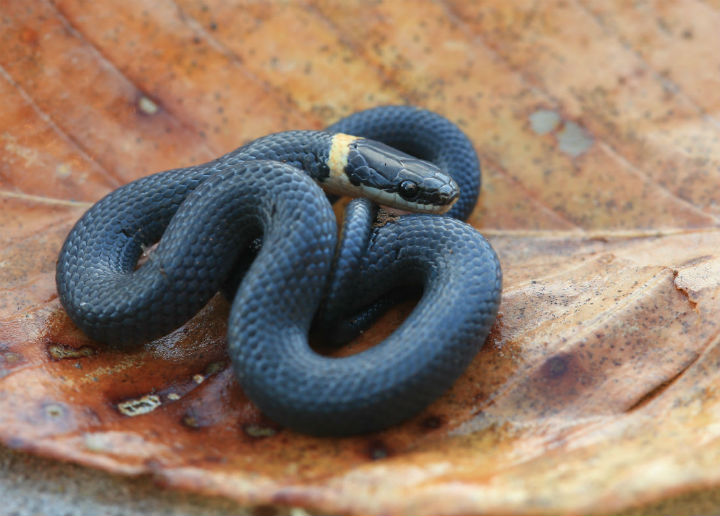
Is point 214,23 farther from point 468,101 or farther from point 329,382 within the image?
point 329,382

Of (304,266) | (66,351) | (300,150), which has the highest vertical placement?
(300,150)

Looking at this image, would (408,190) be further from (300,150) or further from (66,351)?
(66,351)

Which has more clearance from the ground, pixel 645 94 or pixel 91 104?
pixel 645 94

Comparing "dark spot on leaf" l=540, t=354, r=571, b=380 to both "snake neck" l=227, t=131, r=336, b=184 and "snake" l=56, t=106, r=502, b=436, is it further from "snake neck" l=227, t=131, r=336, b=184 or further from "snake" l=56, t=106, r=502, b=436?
"snake neck" l=227, t=131, r=336, b=184

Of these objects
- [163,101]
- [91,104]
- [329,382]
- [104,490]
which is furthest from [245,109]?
[104,490]

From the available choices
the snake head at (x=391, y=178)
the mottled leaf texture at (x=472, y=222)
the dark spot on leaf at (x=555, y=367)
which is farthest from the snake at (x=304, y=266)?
the dark spot on leaf at (x=555, y=367)

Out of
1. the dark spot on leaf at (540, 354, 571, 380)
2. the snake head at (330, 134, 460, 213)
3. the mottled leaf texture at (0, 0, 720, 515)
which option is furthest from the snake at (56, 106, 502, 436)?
the dark spot on leaf at (540, 354, 571, 380)

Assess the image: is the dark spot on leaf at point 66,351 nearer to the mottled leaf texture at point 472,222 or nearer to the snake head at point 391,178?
the mottled leaf texture at point 472,222

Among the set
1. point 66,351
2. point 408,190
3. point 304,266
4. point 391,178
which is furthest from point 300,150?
point 66,351
